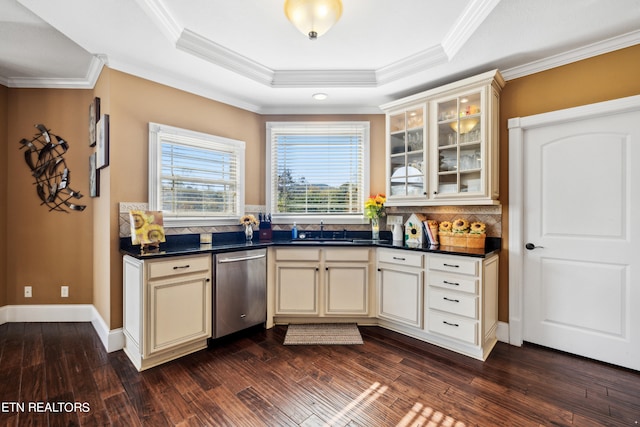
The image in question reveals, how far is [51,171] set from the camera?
3164 mm

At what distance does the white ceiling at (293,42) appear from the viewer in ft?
6.56

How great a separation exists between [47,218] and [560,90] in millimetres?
5353

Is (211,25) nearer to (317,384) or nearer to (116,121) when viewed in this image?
(116,121)

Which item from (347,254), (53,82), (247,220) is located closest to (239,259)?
(247,220)

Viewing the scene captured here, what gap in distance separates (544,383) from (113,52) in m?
4.35

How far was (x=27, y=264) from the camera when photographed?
3160 mm

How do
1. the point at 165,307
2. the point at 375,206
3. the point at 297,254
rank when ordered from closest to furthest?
1. the point at 165,307
2. the point at 297,254
3. the point at 375,206

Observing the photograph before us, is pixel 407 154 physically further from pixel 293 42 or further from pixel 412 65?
pixel 293 42

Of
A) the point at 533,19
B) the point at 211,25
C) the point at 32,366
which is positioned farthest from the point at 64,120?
the point at 533,19

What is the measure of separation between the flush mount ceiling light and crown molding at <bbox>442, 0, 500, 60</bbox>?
1.02m

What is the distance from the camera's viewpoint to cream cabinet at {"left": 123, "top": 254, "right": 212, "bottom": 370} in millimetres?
2248

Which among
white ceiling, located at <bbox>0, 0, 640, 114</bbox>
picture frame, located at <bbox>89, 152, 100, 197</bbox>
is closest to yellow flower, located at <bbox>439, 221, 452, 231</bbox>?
white ceiling, located at <bbox>0, 0, 640, 114</bbox>

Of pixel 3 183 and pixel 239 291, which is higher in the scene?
pixel 3 183

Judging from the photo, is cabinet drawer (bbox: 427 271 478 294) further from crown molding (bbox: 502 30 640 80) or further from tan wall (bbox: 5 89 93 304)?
tan wall (bbox: 5 89 93 304)
